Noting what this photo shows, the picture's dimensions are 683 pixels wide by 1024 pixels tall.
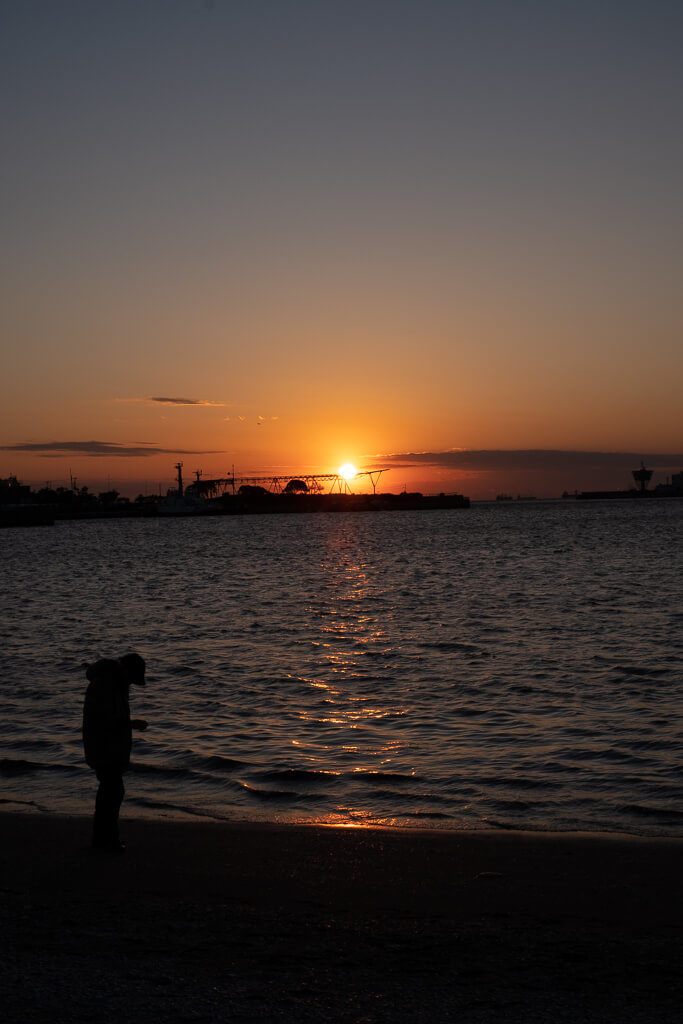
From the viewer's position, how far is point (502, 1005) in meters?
5.71

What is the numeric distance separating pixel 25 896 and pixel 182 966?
2085mm

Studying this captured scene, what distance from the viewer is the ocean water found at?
11.6 meters

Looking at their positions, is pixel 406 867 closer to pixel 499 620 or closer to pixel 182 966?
pixel 182 966

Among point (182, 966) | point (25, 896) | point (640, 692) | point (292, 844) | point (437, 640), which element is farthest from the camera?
point (437, 640)

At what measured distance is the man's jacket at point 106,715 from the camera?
8.60 metres

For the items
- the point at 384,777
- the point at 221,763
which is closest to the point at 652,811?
the point at 384,777

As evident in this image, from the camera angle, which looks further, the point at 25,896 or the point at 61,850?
the point at 61,850

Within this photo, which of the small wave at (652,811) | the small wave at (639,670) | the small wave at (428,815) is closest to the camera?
the small wave at (652,811)

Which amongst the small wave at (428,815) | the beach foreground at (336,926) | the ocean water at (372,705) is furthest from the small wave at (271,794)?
the beach foreground at (336,926)

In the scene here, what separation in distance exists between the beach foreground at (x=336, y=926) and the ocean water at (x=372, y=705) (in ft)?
4.90

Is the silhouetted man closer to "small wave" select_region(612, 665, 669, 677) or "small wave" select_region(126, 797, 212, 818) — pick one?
"small wave" select_region(126, 797, 212, 818)

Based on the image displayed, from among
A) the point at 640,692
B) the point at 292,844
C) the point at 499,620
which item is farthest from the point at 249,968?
the point at 499,620

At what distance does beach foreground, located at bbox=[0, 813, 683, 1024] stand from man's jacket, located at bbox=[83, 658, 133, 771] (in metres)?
1.01

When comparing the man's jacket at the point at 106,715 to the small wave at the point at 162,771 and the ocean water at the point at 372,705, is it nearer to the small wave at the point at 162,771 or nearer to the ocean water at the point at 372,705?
the ocean water at the point at 372,705
